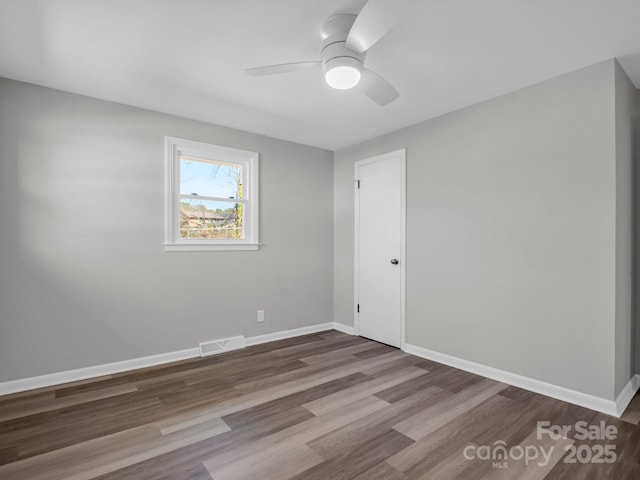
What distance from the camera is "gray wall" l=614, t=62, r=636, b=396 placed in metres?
2.38

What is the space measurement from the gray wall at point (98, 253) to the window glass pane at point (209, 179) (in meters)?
0.26

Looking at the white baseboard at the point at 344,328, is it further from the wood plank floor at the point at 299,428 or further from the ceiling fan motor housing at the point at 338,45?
the ceiling fan motor housing at the point at 338,45

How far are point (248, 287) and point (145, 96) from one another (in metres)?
2.18

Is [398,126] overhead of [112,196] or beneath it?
overhead

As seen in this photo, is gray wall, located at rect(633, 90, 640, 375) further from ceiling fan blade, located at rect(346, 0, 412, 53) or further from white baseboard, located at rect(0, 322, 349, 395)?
white baseboard, located at rect(0, 322, 349, 395)

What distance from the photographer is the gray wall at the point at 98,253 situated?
270cm

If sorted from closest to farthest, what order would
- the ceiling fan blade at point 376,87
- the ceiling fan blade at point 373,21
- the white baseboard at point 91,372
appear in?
the ceiling fan blade at point 373,21 < the ceiling fan blade at point 376,87 < the white baseboard at point 91,372

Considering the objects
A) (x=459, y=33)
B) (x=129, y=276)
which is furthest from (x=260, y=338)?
(x=459, y=33)

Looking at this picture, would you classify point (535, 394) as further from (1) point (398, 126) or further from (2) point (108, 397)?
(2) point (108, 397)

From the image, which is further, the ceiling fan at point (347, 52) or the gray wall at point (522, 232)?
the gray wall at point (522, 232)

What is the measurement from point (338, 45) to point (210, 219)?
7.81 feet

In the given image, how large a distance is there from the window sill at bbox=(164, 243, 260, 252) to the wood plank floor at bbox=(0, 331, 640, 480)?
116cm

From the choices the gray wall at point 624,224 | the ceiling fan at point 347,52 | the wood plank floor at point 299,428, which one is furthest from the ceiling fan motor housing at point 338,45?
the wood plank floor at point 299,428

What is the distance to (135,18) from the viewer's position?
1974 mm
